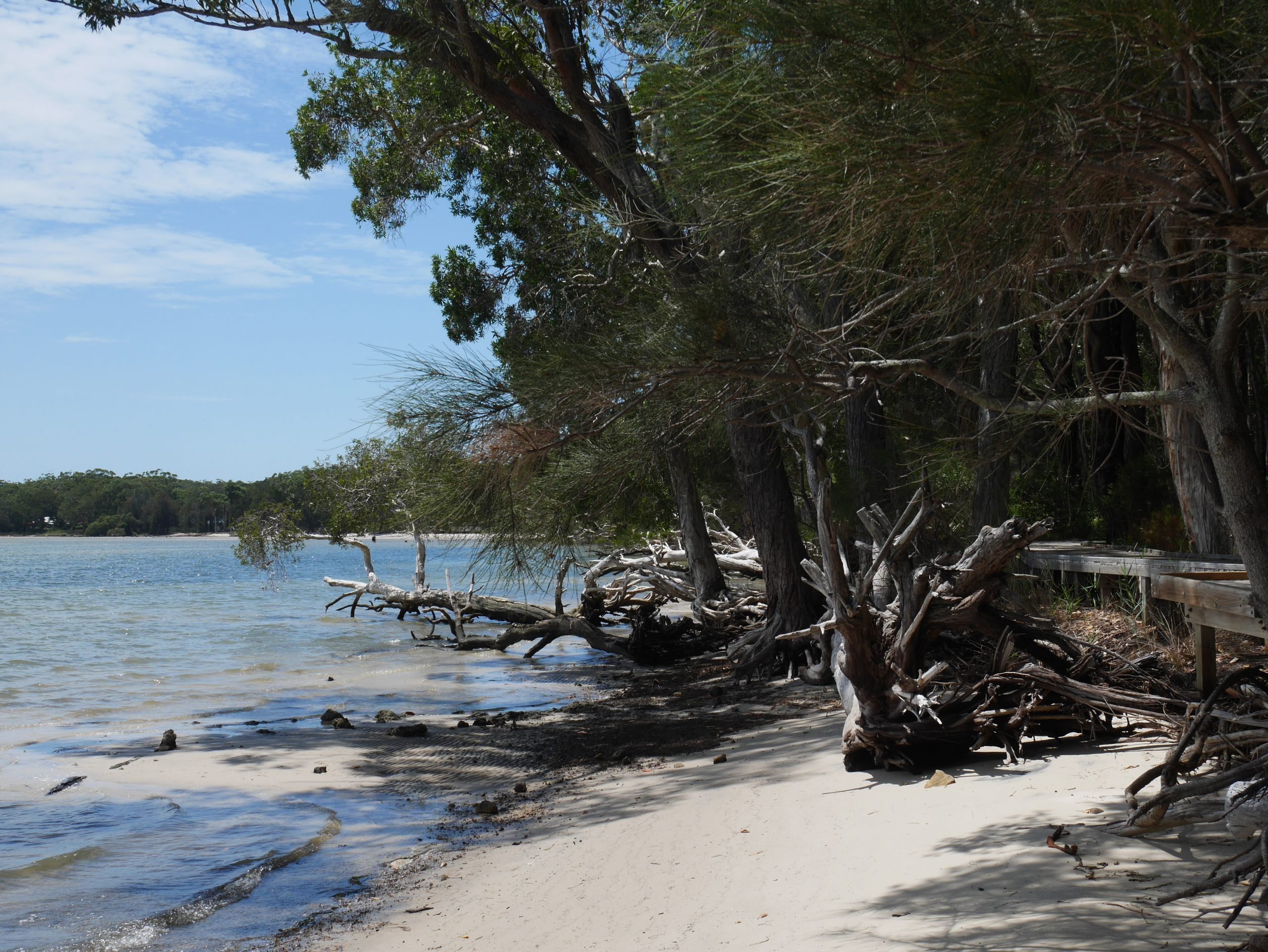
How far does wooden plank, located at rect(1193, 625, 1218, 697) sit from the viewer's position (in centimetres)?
476

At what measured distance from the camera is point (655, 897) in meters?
4.19

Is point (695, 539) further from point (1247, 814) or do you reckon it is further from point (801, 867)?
point (1247, 814)

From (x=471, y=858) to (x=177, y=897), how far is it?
153cm

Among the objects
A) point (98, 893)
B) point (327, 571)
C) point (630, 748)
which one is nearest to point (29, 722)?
point (98, 893)

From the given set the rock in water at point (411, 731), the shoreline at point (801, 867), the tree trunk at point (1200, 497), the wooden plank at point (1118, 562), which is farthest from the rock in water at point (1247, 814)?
the rock in water at point (411, 731)

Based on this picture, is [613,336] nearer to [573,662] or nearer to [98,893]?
[98,893]

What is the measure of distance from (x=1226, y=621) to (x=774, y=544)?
6.36m

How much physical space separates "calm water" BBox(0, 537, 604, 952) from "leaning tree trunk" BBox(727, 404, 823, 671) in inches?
98.9

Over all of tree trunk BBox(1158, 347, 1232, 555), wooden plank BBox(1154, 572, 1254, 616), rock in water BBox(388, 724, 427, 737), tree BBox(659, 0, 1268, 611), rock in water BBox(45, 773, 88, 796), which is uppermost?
tree BBox(659, 0, 1268, 611)

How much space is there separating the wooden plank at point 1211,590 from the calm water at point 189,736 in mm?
4352

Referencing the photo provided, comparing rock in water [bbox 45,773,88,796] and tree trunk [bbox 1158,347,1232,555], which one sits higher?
tree trunk [bbox 1158,347,1232,555]

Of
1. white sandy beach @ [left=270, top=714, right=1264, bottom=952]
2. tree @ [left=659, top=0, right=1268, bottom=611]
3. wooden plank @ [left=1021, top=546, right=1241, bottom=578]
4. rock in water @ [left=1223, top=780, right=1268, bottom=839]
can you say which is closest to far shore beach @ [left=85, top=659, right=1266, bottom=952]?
white sandy beach @ [left=270, top=714, right=1264, bottom=952]

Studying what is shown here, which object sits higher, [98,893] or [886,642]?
[886,642]

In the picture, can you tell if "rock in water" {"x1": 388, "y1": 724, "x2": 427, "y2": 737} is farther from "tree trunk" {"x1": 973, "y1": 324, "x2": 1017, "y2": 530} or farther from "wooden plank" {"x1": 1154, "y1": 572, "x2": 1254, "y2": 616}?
"wooden plank" {"x1": 1154, "y1": 572, "x2": 1254, "y2": 616}
